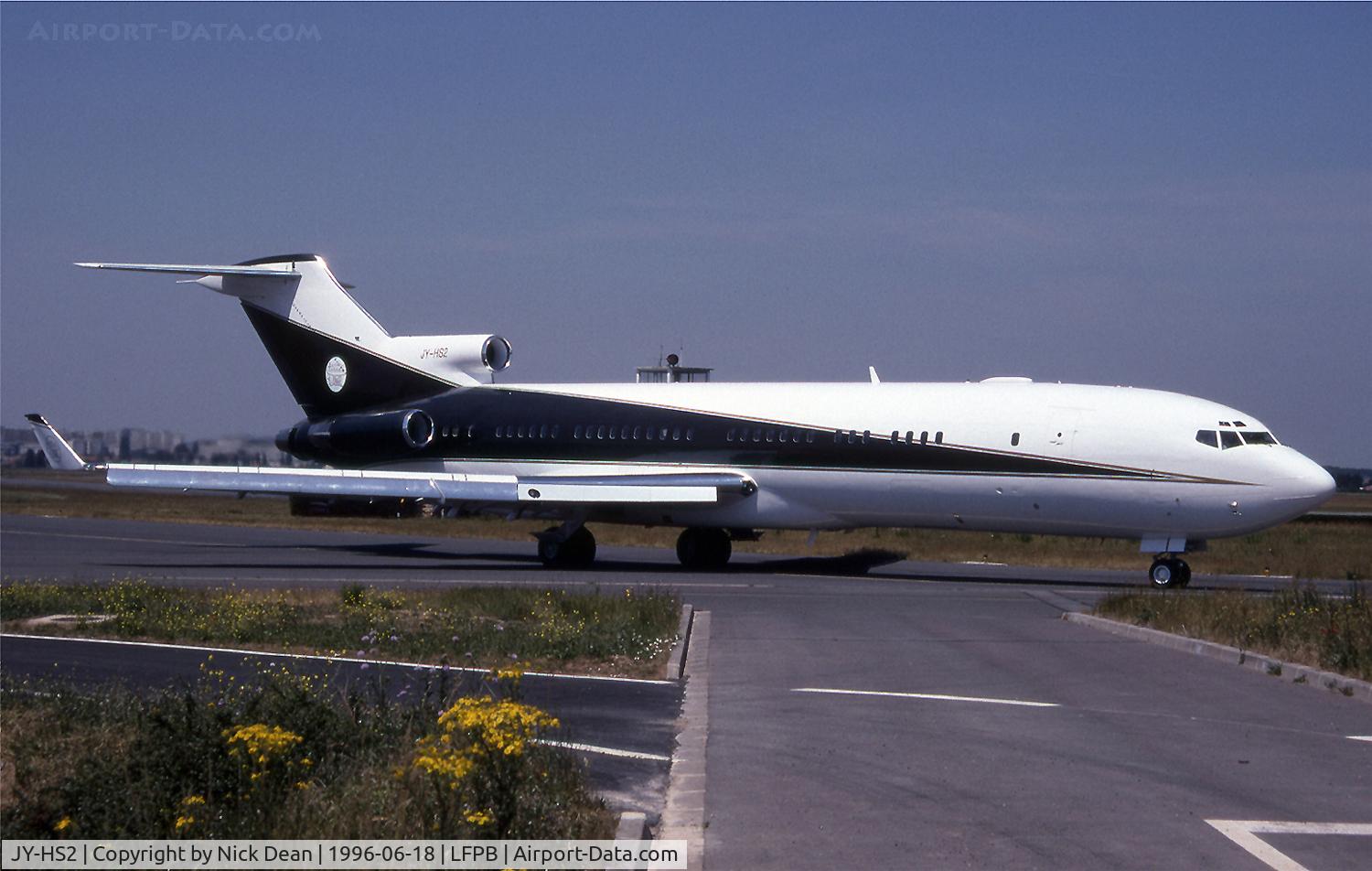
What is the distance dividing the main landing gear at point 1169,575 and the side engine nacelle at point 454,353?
15.7 meters

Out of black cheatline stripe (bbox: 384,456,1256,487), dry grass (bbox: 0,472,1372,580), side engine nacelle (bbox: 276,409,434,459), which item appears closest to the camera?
black cheatline stripe (bbox: 384,456,1256,487)

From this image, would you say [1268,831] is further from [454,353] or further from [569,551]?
[454,353]

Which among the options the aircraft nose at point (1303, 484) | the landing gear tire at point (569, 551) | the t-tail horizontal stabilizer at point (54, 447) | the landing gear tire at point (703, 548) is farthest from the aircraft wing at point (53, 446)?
the aircraft nose at point (1303, 484)

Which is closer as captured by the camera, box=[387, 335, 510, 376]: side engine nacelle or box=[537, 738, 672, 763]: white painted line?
box=[537, 738, 672, 763]: white painted line

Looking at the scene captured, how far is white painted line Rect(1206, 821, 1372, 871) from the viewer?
7.12m

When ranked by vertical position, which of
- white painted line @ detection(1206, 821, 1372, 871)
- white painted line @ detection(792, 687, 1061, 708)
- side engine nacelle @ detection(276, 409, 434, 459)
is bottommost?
white painted line @ detection(1206, 821, 1372, 871)

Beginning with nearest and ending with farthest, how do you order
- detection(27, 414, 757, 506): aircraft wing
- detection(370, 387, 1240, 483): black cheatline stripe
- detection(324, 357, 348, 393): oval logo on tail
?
detection(370, 387, 1240, 483): black cheatline stripe < detection(27, 414, 757, 506): aircraft wing < detection(324, 357, 348, 393): oval logo on tail

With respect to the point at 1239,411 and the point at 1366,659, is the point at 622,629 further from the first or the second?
the point at 1239,411

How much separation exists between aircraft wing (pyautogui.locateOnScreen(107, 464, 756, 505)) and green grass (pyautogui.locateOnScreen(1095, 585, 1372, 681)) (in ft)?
33.9

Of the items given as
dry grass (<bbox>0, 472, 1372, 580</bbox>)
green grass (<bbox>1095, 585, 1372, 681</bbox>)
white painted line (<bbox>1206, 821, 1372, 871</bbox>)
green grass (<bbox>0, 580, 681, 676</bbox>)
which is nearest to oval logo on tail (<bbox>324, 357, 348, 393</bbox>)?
dry grass (<bbox>0, 472, 1372, 580</bbox>)

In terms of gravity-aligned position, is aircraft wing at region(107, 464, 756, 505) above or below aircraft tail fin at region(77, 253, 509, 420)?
below

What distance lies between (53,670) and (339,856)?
8.32 metres

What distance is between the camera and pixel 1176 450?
77.0 ft

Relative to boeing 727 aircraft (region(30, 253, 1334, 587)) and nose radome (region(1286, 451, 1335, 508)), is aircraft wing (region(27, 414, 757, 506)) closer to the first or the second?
boeing 727 aircraft (region(30, 253, 1334, 587))
